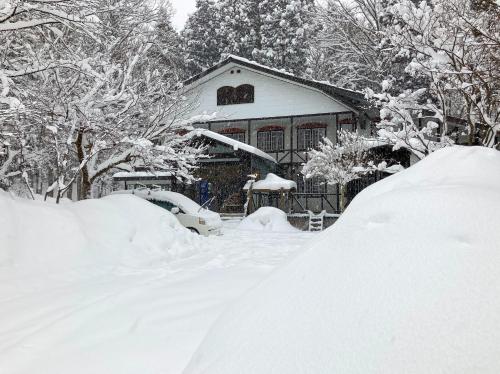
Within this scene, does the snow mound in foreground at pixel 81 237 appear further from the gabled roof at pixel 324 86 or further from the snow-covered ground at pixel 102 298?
the gabled roof at pixel 324 86

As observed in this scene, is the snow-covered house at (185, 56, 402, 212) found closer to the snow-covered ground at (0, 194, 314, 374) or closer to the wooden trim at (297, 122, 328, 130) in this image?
the wooden trim at (297, 122, 328, 130)

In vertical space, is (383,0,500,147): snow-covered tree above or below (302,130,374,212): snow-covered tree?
above

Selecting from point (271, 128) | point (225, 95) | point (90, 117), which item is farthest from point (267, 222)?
point (225, 95)

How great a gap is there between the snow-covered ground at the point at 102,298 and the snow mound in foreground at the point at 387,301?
743mm

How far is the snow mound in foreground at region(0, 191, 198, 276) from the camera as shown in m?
6.29

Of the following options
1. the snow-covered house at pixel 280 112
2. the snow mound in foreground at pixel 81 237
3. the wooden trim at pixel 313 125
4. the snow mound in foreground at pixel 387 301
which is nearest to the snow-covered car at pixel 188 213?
the snow mound in foreground at pixel 81 237

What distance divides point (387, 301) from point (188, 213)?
1289 cm

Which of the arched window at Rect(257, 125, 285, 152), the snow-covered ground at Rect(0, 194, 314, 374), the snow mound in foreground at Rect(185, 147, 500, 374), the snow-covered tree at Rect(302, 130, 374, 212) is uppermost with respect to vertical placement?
the arched window at Rect(257, 125, 285, 152)

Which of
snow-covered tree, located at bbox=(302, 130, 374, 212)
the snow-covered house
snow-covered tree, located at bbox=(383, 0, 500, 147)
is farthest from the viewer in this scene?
the snow-covered house

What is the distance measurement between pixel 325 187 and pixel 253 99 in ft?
22.6

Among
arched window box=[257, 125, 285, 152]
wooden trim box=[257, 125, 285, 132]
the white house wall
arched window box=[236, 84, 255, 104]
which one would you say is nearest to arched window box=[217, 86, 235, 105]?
the white house wall

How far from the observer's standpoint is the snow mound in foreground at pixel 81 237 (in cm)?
629

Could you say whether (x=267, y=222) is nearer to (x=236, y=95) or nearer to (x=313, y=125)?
(x=313, y=125)

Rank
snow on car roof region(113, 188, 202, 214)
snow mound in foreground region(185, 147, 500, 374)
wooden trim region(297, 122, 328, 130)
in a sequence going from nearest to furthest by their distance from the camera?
snow mound in foreground region(185, 147, 500, 374) < snow on car roof region(113, 188, 202, 214) < wooden trim region(297, 122, 328, 130)
